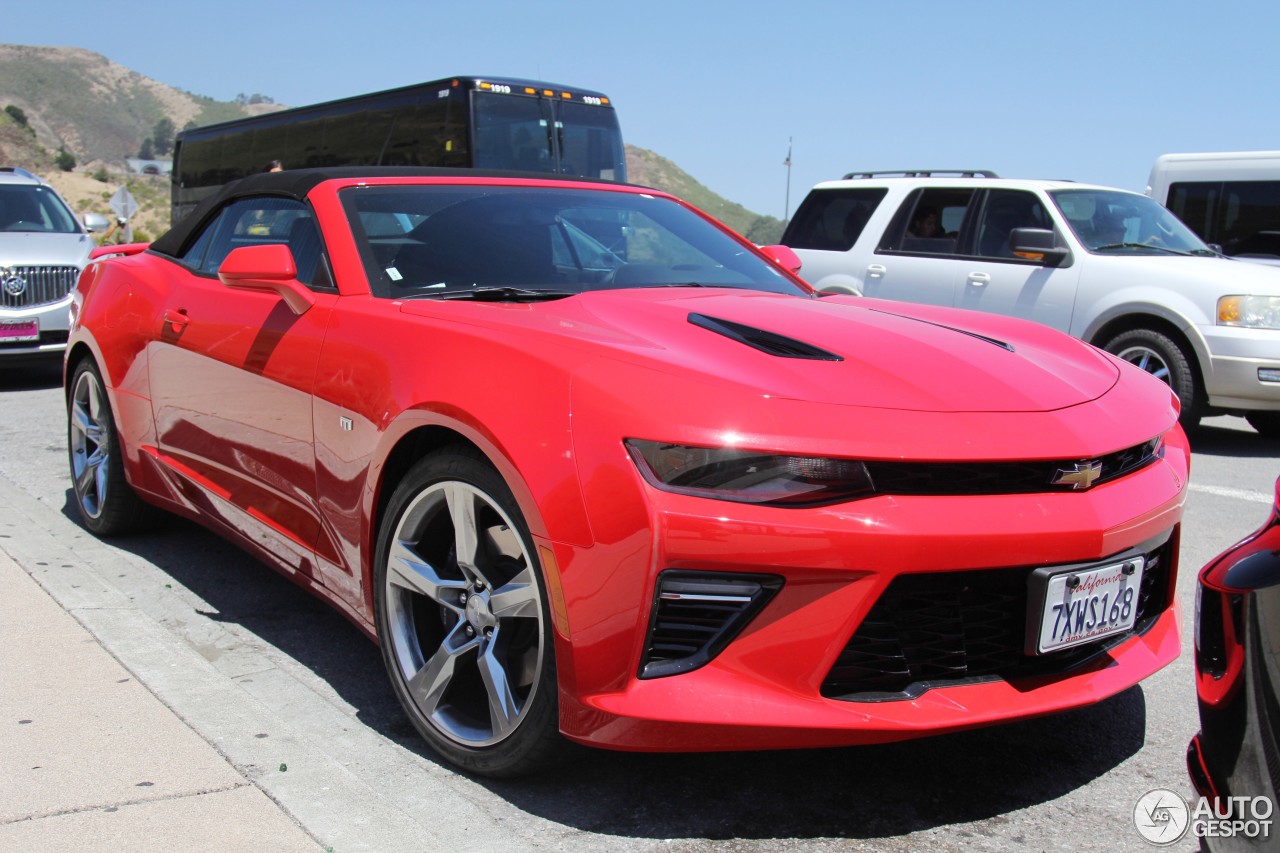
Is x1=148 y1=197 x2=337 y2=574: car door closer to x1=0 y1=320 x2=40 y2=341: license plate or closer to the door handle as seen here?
the door handle

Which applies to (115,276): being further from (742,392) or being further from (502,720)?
(742,392)

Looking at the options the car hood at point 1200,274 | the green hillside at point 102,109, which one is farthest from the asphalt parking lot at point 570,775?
the green hillside at point 102,109

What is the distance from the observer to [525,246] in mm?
3801

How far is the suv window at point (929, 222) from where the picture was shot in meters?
9.48

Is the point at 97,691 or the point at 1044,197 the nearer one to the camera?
the point at 97,691

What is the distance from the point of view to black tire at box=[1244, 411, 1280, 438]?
9.00 m

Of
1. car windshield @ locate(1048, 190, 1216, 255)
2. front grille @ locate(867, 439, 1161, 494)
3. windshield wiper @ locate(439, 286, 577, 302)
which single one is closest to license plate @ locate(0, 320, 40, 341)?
windshield wiper @ locate(439, 286, 577, 302)

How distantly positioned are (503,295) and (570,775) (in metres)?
1.34

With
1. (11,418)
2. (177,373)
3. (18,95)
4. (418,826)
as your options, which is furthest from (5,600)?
(18,95)

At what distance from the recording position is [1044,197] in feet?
29.8

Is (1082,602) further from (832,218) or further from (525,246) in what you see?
(832,218)

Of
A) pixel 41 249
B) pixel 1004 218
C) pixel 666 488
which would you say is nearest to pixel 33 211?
pixel 41 249

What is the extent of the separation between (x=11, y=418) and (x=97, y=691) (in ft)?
18.7

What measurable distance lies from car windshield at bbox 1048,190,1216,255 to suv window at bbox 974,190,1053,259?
0.18m
